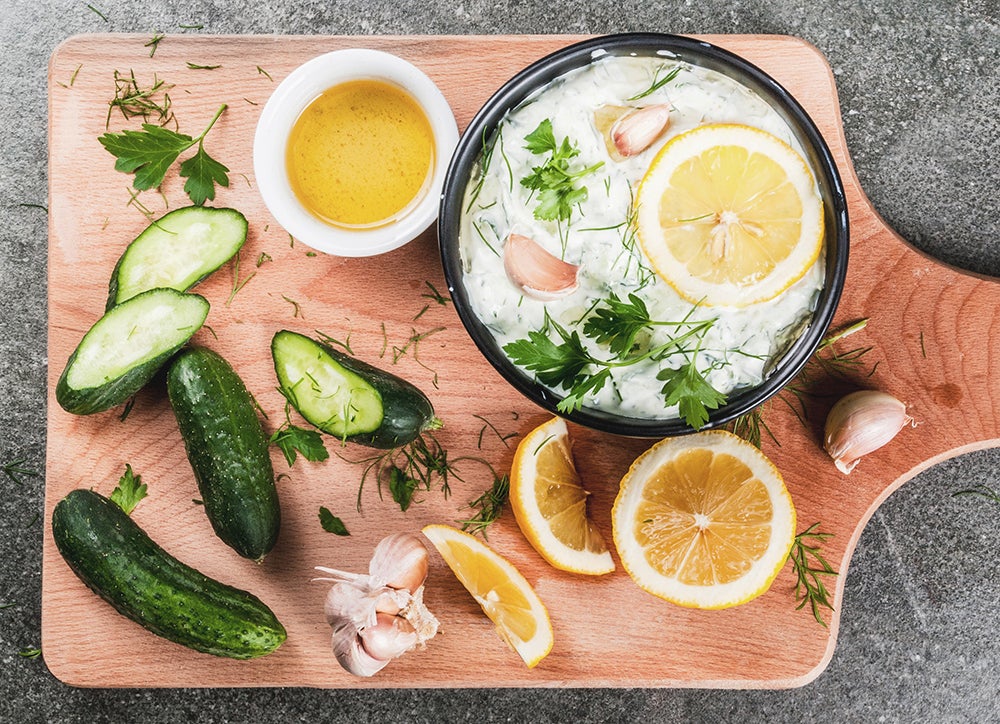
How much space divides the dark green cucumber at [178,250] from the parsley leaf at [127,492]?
291 millimetres

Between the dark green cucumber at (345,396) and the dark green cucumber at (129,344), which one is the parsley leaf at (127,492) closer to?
the dark green cucumber at (129,344)

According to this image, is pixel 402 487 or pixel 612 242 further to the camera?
pixel 402 487

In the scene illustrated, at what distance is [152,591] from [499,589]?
549 millimetres

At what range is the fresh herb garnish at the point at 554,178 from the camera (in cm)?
112

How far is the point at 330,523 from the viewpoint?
4.73ft

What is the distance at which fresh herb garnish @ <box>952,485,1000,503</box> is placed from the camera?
1.70 metres

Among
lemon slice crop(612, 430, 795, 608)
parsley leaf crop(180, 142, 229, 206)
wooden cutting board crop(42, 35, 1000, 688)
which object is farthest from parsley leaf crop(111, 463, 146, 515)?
lemon slice crop(612, 430, 795, 608)

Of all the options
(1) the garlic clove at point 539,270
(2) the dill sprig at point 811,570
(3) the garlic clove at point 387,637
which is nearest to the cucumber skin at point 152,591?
(3) the garlic clove at point 387,637

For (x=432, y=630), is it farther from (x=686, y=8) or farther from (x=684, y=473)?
(x=686, y=8)

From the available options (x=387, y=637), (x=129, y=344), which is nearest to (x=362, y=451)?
(x=387, y=637)

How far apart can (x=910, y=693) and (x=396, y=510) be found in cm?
108

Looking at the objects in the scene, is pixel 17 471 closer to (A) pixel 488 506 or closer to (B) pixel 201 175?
(B) pixel 201 175

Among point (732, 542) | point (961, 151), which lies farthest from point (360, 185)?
point (961, 151)

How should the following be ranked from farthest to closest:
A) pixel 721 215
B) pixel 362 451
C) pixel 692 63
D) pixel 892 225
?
pixel 892 225
pixel 362 451
pixel 692 63
pixel 721 215
